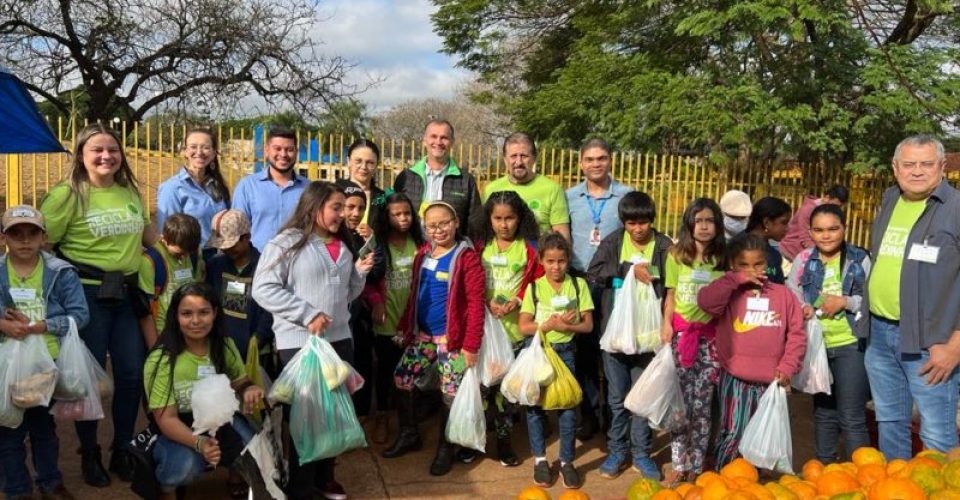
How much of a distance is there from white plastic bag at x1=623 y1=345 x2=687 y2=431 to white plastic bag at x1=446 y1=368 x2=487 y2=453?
2.75ft

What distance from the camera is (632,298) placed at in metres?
4.15

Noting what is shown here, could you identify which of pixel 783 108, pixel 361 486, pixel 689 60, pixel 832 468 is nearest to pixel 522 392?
pixel 361 486

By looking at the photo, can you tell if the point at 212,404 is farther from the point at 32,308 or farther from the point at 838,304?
the point at 838,304

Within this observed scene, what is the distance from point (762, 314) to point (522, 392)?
1379 mm

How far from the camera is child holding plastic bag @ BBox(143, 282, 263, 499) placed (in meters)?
3.28

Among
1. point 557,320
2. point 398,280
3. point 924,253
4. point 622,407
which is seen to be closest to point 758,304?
point 924,253

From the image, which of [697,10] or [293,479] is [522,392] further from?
[697,10]

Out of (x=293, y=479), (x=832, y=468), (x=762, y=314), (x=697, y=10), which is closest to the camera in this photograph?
(x=832, y=468)

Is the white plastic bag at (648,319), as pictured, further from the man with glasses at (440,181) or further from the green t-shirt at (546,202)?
the man with glasses at (440,181)

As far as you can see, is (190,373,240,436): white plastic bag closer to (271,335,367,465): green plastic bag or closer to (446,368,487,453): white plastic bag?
(271,335,367,465): green plastic bag

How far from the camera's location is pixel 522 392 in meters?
3.97

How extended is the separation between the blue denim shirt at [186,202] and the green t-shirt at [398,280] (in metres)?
1.14

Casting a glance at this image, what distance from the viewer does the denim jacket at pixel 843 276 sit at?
12.6ft

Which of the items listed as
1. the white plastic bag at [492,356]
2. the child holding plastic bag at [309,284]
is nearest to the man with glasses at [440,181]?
the white plastic bag at [492,356]
